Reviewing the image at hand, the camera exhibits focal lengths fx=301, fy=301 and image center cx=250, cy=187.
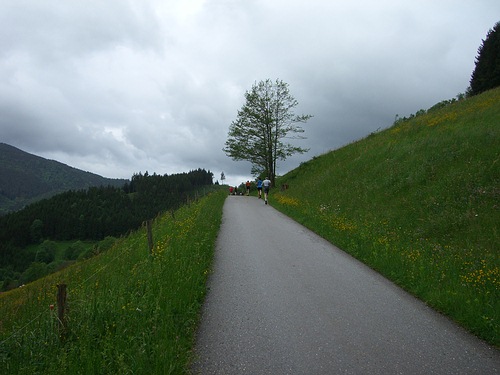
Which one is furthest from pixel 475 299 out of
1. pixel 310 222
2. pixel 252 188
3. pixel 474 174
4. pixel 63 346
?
pixel 252 188

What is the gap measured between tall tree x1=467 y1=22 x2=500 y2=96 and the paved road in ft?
129

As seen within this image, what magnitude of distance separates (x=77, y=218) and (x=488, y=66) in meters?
125

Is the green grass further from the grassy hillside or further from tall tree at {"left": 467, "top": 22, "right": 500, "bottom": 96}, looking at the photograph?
tall tree at {"left": 467, "top": 22, "right": 500, "bottom": 96}

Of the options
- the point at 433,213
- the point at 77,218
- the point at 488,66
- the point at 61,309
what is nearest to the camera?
the point at 61,309

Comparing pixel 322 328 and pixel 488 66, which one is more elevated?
pixel 488 66

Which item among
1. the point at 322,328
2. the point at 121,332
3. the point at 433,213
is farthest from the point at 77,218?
the point at 322,328

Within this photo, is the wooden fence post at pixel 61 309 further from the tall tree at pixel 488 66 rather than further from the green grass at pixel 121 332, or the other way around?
the tall tree at pixel 488 66

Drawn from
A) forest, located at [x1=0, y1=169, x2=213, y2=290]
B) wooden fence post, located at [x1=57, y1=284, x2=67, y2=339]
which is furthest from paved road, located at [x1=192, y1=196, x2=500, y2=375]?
forest, located at [x1=0, y1=169, x2=213, y2=290]

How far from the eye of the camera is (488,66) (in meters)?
→ 35.5

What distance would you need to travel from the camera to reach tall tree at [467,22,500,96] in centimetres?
3419

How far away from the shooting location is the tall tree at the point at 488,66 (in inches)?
1346

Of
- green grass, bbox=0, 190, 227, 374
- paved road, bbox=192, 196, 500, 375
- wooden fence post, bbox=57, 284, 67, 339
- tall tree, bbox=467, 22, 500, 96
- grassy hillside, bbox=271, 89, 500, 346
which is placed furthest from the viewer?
tall tree, bbox=467, 22, 500, 96

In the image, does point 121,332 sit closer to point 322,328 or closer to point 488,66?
point 322,328

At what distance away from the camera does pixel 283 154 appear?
1259 inches
